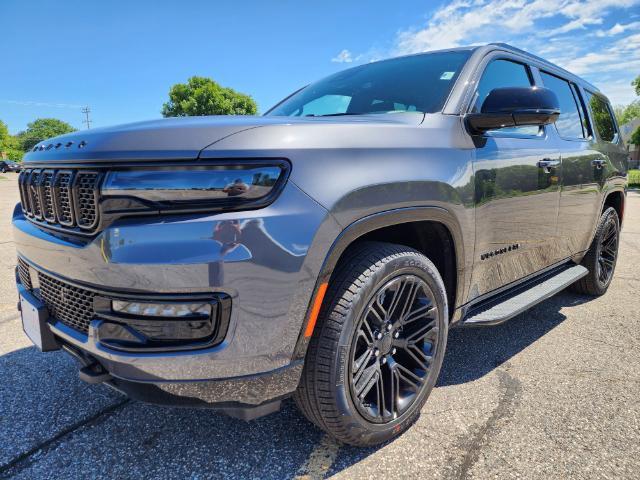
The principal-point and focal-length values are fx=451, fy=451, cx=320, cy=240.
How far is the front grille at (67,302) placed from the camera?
159 cm

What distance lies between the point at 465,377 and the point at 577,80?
284cm

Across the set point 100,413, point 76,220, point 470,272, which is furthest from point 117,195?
point 470,272

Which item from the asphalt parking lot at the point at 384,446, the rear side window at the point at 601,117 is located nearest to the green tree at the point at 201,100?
the rear side window at the point at 601,117

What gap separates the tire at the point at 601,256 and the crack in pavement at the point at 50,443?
3837 millimetres

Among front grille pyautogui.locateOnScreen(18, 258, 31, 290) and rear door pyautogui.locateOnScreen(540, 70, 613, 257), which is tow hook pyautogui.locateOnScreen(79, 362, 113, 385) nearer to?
front grille pyautogui.locateOnScreen(18, 258, 31, 290)

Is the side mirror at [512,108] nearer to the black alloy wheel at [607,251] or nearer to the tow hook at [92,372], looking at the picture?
the tow hook at [92,372]

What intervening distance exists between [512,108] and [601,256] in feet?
9.41

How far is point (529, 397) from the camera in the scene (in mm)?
2354

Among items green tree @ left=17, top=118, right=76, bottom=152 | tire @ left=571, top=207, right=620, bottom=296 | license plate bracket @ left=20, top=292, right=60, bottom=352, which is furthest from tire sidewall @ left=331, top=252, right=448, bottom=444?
green tree @ left=17, top=118, right=76, bottom=152

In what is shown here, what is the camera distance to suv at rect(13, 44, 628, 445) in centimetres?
143

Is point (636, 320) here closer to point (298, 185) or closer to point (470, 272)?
point (470, 272)

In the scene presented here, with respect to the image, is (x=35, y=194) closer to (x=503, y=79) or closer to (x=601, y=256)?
(x=503, y=79)

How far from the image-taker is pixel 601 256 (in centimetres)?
425

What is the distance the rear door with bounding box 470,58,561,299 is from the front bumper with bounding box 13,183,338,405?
42.9 inches
